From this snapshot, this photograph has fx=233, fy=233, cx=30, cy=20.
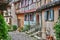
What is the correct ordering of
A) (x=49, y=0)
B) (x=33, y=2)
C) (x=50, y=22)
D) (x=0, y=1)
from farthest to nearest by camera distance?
(x=33, y=2) → (x=49, y=0) → (x=50, y=22) → (x=0, y=1)

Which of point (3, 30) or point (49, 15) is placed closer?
point (3, 30)

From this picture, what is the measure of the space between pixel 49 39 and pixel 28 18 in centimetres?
1614

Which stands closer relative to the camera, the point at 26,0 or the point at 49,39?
the point at 49,39

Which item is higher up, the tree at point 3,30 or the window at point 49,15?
the window at point 49,15

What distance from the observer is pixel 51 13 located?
79.6 feet

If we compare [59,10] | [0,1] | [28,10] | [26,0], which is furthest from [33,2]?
[0,1]

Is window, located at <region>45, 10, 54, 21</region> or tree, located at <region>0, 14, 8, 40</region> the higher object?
window, located at <region>45, 10, 54, 21</region>

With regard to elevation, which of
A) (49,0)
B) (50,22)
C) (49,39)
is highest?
(49,0)

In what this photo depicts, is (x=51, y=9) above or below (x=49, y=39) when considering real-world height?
above

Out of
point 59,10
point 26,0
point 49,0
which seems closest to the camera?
point 59,10

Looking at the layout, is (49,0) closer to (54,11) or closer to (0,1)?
(54,11)

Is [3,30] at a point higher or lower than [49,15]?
lower

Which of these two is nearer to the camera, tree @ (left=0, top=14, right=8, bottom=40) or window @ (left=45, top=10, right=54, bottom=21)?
tree @ (left=0, top=14, right=8, bottom=40)

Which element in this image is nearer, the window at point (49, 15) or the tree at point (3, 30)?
the tree at point (3, 30)
